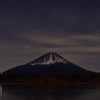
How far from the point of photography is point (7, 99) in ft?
80.6

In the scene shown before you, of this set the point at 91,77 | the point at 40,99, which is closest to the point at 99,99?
the point at 40,99

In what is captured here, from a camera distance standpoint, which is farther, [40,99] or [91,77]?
[91,77]

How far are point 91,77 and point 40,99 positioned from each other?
10684cm

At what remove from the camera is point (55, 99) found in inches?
958

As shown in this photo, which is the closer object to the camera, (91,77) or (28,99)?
(28,99)

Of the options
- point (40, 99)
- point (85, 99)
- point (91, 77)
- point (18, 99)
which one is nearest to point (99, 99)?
point (85, 99)

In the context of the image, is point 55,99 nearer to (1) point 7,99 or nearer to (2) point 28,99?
(2) point 28,99

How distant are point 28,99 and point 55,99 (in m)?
2.81

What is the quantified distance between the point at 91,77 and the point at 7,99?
10750 centimetres

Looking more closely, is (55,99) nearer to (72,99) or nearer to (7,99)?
(72,99)

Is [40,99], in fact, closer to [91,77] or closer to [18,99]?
[18,99]

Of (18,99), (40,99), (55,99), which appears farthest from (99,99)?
(18,99)

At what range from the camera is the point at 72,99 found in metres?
24.4

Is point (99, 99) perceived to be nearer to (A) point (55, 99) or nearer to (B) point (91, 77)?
(A) point (55, 99)
